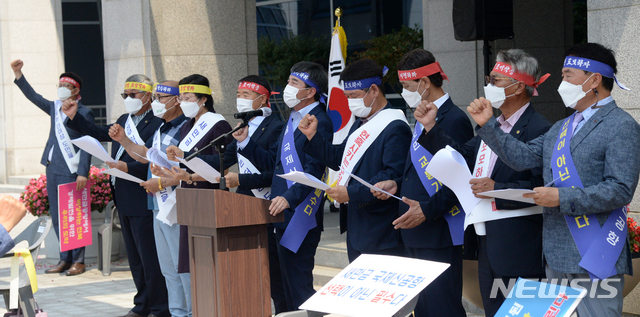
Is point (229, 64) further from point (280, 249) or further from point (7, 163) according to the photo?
point (7, 163)

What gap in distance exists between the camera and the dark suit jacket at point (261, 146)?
5.37 meters

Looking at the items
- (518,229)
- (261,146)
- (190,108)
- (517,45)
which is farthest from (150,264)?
(517,45)

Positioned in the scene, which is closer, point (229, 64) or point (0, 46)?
point (229, 64)

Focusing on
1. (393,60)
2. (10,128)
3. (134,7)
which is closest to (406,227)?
(134,7)

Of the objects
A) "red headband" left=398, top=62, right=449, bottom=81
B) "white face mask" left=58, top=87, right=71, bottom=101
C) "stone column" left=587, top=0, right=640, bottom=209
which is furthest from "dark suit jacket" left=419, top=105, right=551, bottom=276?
"white face mask" left=58, top=87, right=71, bottom=101

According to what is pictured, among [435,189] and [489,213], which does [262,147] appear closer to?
[435,189]

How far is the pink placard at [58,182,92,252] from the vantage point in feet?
27.6

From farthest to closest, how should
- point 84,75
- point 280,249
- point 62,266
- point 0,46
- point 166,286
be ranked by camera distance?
1. point 84,75
2. point 0,46
3. point 62,266
4. point 166,286
5. point 280,249

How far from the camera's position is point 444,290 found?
4242mm

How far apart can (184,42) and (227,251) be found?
18.0 feet

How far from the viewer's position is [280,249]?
5.14 meters

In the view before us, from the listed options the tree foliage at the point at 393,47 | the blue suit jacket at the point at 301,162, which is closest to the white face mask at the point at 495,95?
the blue suit jacket at the point at 301,162

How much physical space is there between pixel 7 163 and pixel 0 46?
2567mm

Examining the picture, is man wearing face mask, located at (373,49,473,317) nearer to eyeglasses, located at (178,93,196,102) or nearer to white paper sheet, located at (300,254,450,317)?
white paper sheet, located at (300,254,450,317)
